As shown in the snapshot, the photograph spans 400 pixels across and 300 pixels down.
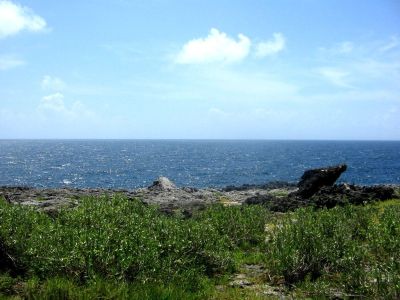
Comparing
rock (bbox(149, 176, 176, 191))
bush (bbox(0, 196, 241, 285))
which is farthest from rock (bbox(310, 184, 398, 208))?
rock (bbox(149, 176, 176, 191))

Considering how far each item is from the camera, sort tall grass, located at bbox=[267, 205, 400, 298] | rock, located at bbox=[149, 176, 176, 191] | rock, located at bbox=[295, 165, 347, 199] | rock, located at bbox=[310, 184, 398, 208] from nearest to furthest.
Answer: tall grass, located at bbox=[267, 205, 400, 298]
rock, located at bbox=[310, 184, 398, 208]
rock, located at bbox=[295, 165, 347, 199]
rock, located at bbox=[149, 176, 176, 191]

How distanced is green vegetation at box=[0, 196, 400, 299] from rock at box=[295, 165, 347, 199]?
16771 mm

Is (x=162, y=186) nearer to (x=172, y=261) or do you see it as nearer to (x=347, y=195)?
(x=347, y=195)

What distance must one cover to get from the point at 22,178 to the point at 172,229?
103444mm

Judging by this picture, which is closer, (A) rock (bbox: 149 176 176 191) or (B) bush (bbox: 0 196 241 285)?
(B) bush (bbox: 0 196 241 285)

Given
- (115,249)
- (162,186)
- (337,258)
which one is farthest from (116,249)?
(162,186)

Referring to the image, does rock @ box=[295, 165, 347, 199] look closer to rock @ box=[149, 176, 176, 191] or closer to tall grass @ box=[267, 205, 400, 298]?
tall grass @ box=[267, 205, 400, 298]

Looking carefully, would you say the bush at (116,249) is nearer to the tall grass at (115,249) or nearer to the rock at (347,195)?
the tall grass at (115,249)

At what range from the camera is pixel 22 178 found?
354ft

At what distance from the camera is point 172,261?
43.0 ft

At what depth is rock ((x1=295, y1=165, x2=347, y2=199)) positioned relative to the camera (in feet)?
112

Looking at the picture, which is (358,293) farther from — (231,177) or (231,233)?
(231,177)

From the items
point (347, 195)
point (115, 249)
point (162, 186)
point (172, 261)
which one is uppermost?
point (115, 249)

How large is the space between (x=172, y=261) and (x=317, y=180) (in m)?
23.5
